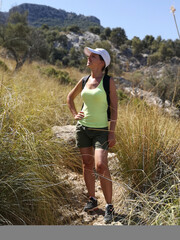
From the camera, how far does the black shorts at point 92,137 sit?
99.2 inches

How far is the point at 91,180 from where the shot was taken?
2.79 metres

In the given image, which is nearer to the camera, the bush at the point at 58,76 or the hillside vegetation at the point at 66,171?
the hillside vegetation at the point at 66,171

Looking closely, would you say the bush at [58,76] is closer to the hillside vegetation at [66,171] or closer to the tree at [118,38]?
the hillside vegetation at [66,171]

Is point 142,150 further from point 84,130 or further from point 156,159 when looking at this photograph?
point 84,130

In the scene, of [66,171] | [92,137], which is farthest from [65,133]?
[92,137]

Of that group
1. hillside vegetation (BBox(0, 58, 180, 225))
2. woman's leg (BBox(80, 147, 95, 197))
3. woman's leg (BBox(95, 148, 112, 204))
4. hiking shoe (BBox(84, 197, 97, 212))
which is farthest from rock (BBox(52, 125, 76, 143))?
woman's leg (BBox(95, 148, 112, 204))

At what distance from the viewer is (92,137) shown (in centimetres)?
264

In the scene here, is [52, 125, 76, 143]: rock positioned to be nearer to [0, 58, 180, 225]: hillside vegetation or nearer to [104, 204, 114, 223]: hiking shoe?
[0, 58, 180, 225]: hillside vegetation

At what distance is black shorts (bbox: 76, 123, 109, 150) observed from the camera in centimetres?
252

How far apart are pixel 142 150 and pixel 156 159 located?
205 millimetres

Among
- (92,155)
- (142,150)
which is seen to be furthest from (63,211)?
(142,150)

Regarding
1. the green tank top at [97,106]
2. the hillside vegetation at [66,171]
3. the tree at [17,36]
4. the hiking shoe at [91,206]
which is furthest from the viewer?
the tree at [17,36]

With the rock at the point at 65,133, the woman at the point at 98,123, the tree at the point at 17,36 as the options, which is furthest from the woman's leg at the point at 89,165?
the tree at the point at 17,36

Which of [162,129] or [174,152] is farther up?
[162,129]
